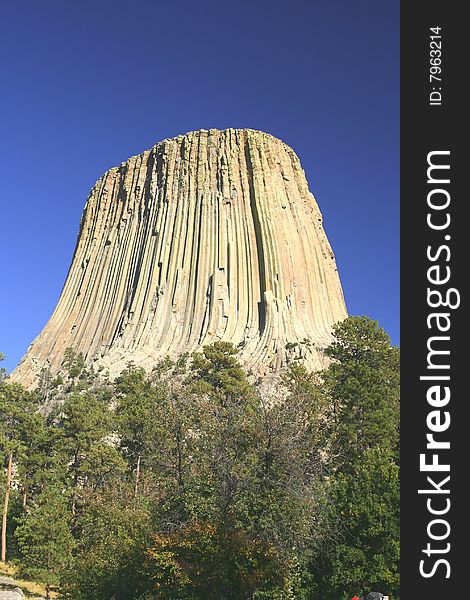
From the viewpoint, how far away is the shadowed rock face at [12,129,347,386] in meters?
68.8

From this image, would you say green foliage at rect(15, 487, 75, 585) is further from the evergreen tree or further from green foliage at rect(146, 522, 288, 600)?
green foliage at rect(146, 522, 288, 600)

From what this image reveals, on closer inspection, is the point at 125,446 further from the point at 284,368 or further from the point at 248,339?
the point at 248,339

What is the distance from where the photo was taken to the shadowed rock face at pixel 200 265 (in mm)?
68812

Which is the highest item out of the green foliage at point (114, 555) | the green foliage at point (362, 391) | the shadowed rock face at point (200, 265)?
the shadowed rock face at point (200, 265)

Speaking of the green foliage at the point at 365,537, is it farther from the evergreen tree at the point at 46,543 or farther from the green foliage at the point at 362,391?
the evergreen tree at the point at 46,543

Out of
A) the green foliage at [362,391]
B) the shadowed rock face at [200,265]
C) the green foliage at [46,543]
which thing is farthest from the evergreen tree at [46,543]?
the shadowed rock face at [200,265]

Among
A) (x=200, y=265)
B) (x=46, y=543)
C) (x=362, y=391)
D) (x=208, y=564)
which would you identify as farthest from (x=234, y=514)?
(x=200, y=265)

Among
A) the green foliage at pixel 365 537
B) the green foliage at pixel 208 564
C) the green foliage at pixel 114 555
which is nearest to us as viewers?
the green foliage at pixel 208 564

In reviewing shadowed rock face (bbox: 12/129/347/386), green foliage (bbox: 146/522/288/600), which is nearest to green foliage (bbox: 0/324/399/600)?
green foliage (bbox: 146/522/288/600)

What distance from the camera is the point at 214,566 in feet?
49.5

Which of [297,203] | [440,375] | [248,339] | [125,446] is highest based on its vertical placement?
[297,203]

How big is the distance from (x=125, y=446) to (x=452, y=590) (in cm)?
3222

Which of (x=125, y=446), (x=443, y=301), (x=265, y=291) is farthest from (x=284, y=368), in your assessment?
(x=443, y=301)

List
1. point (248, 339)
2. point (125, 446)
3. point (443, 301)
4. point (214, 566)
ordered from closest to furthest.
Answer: point (443, 301), point (214, 566), point (125, 446), point (248, 339)
